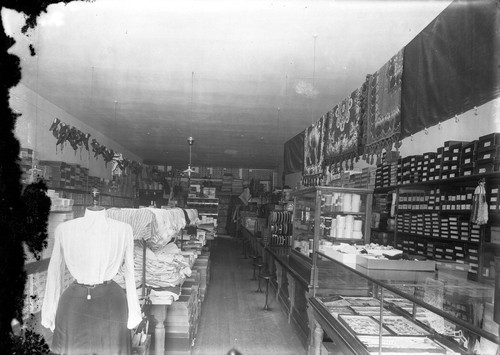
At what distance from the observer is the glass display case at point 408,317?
6.95 ft

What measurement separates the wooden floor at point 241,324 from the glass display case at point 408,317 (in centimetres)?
83

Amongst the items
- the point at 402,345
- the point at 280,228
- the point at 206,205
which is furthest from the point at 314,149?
the point at 206,205

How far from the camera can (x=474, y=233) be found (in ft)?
13.9

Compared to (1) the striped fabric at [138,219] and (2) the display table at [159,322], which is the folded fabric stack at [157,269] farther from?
(1) the striped fabric at [138,219]

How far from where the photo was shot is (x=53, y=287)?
6.70 feet

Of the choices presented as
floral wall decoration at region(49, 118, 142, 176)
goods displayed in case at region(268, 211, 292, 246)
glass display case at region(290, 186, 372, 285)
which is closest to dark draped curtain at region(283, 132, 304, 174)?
goods displayed in case at region(268, 211, 292, 246)

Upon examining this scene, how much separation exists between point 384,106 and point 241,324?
327 centimetres

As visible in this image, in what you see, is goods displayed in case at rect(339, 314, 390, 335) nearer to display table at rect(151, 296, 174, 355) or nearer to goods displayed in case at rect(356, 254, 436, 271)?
goods displayed in case at rect(356, 254, 436, 271)

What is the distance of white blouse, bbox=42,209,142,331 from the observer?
204cm

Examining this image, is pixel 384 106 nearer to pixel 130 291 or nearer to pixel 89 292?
pixel 130 291

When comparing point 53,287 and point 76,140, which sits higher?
point 76,140

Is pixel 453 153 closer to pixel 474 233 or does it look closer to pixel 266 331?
pixel 474 233

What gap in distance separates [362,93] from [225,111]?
3442mm

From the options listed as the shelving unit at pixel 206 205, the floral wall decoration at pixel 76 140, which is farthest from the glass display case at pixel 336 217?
the shelving unit at pixel 206 205
